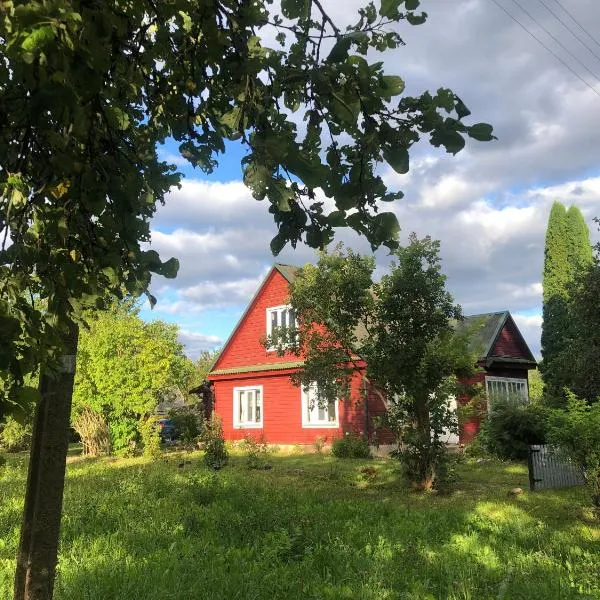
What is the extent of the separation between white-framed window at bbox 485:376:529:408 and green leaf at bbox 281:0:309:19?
1663cm

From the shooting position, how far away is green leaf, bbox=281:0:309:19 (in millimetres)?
2572

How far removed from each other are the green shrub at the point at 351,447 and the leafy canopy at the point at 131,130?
583 inches

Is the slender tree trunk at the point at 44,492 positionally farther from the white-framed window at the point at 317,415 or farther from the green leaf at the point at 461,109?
the white-framed window at the point at 317,415

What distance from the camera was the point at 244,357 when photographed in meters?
23.5

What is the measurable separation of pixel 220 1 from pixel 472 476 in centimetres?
1200

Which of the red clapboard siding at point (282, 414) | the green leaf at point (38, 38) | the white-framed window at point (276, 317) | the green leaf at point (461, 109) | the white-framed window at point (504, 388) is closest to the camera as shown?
the green leaf at point (38, 38)

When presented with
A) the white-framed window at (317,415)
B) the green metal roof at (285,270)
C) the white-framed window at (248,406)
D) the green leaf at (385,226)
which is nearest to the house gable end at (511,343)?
the white-framed window at (317,415)

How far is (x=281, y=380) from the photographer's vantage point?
71.5 ft

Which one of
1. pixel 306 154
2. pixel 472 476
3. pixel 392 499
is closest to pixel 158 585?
Answer: pixel 306 154

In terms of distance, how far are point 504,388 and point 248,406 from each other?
32.6 ft

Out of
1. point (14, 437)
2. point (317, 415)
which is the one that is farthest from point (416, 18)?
point (14, 437)

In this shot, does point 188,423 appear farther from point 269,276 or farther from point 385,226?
point 385,226

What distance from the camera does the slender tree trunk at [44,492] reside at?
12.9ft

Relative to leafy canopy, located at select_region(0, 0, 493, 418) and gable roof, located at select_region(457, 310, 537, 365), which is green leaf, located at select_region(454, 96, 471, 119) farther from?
gable roof, located at select_region(457, 310, 537, 365)
